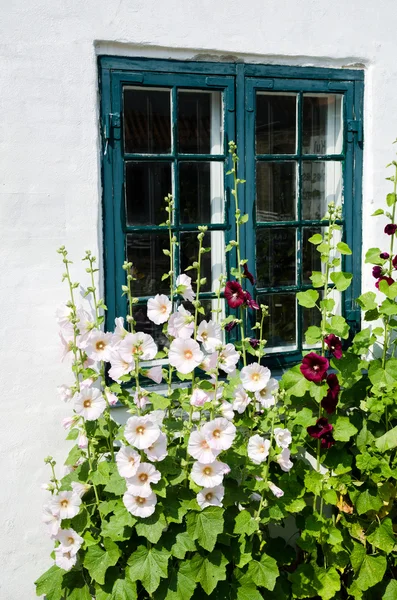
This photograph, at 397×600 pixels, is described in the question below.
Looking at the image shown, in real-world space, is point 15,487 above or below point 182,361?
below

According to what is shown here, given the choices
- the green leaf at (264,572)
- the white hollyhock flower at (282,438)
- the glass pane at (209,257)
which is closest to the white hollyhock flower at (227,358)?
the white hollyhock flower at (282,438)

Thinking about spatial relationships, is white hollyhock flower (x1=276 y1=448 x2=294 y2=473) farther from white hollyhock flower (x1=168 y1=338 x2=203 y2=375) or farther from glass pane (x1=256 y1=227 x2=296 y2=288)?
glass pane (x1=256 y1=227 x2=296 y2=288)

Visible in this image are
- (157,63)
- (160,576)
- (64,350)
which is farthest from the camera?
(157,63)

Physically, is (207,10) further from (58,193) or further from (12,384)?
(12,384)

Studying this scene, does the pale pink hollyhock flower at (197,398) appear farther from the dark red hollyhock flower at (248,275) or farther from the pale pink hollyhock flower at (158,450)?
the dark red hollyhock flower at (248,275)

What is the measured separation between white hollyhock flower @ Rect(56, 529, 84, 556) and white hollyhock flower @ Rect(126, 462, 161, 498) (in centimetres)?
34

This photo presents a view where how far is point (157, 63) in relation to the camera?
3432 mm

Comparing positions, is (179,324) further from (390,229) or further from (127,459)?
(390,229)

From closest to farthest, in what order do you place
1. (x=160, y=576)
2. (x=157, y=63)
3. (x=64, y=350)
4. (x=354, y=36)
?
(x=160, y=576), (x=64, y=350), (x=157, y=63), (x=354, y=36)

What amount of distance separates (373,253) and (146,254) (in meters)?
1.06

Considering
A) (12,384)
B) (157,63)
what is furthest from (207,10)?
(12,384)

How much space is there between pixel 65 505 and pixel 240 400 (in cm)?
81

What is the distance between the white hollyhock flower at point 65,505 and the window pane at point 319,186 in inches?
71.2

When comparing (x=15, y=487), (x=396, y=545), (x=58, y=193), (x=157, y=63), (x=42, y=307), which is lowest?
(x=396, y=545)
